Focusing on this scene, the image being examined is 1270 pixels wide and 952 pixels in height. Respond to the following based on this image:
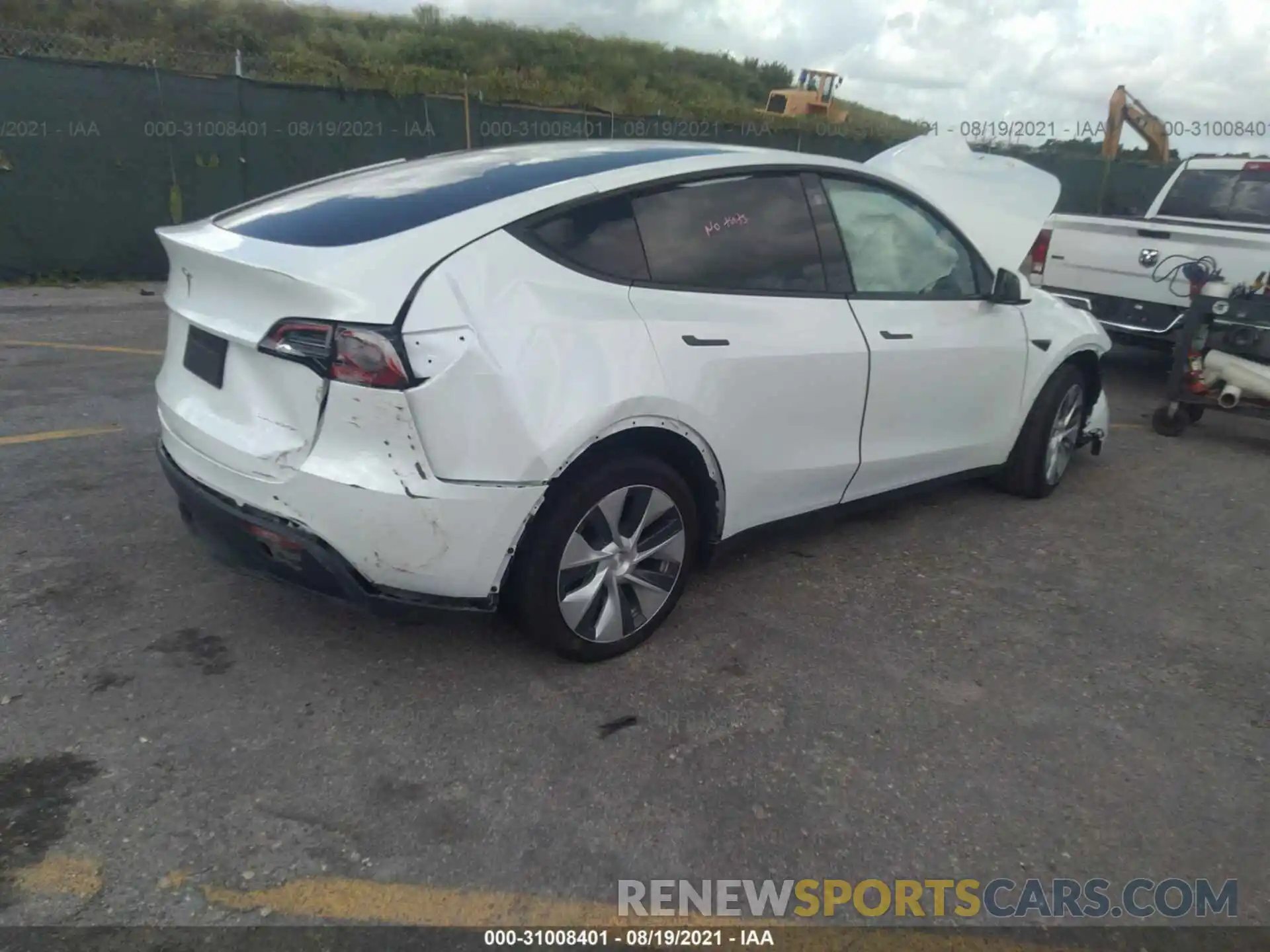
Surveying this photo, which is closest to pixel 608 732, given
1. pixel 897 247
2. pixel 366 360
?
pixel 366 360

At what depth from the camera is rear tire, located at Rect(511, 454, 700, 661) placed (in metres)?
3.07

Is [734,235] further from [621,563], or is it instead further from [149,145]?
[149,145]

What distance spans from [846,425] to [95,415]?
14.0 feet

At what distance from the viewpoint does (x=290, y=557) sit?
2.94 meters

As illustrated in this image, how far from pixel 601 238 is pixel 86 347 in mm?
6045

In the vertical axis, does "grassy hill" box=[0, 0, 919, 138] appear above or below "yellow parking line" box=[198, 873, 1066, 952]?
above

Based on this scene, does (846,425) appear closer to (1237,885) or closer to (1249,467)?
(1237,885)

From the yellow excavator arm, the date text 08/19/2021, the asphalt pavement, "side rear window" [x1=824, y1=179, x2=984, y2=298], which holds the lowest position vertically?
the date text 08/19/2021

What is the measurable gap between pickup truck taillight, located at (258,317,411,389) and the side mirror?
2.99 metres

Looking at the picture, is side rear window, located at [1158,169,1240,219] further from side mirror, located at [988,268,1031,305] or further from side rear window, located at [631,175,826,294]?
side rear window, located at [631,175,826,294]

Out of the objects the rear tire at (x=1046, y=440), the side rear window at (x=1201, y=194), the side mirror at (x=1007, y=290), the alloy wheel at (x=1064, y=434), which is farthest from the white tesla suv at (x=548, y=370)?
the side rear window at (x=1201, y=194)

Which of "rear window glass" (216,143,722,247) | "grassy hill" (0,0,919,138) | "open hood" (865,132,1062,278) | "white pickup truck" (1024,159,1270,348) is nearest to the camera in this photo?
"rear window glass" (216,143,722,247)

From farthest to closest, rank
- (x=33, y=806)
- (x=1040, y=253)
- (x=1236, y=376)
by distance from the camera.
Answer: (x=1040, y=253) → (x=1236, y=376) → (x=33, y=806)

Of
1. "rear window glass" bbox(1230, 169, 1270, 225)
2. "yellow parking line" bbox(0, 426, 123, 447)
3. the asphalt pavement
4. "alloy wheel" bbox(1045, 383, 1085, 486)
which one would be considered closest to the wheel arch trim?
the asphalt pavement
